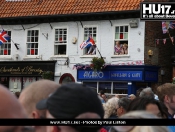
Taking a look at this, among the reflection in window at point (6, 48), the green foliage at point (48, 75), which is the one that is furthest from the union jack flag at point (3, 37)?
the green foliage at point (48, 75)

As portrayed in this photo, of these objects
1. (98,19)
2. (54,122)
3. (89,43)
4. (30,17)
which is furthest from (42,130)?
(30,17)

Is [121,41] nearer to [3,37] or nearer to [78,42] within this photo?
[78,42]

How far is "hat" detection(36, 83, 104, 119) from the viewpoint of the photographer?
93 cm

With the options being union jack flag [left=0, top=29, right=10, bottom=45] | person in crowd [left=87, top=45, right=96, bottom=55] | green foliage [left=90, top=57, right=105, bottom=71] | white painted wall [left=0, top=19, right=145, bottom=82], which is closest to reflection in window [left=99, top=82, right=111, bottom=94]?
green foliage [left=90, top=57, right=105, bottom=71]

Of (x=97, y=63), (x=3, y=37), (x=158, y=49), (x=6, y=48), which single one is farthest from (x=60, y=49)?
(x=158, y=49)

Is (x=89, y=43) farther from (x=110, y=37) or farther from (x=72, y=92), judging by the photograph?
(x=72, y=92)

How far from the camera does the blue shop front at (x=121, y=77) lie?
1822 centimetres

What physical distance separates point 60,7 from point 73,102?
19767mm

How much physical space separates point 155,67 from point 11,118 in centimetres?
1808

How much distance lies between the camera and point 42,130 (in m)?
1.01

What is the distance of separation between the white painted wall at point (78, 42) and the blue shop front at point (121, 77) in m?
0.37

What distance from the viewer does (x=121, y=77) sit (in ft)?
61.0

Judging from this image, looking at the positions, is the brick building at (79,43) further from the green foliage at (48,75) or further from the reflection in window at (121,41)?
the green foliage at (48,75)

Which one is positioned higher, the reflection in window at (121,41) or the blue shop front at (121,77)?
the reflection in window at (121,41)
